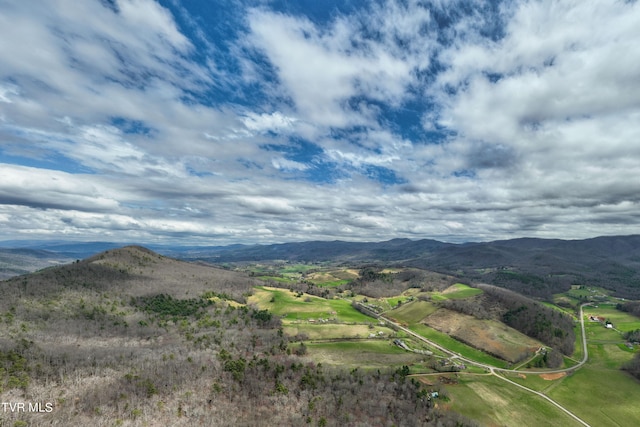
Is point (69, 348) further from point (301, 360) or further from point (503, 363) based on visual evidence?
point (503, 363)

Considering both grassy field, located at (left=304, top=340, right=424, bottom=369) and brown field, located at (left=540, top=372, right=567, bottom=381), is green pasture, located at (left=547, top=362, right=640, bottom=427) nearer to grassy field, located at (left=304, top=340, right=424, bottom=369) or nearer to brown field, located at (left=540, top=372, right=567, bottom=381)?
brown field, located at (left=540, top=372, right=567, bottom=381)

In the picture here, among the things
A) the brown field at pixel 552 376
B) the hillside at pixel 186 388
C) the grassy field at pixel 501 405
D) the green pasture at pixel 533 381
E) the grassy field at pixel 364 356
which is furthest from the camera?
the grassy field at pixel 364 356

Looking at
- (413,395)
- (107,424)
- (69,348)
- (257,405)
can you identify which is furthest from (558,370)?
(69,348)

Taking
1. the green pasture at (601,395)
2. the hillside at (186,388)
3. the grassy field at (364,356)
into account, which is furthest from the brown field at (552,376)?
the hillside at (186,388)

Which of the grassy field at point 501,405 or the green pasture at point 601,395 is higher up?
the grassy field at point 501,405

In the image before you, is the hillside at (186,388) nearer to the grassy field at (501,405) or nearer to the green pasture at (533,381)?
the grassy field at (501,405)

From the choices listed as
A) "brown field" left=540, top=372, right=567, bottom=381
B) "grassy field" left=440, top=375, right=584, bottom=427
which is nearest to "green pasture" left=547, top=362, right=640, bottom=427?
"brown field" left=540, top=372, right=567, bottom=381

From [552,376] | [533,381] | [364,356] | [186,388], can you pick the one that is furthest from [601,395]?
[186,388]

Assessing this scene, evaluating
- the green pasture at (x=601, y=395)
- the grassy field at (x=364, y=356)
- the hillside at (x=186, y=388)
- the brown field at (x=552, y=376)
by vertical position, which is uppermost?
the hillside at (x=186, y=388)

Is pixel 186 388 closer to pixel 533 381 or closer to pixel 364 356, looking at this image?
pixel 364 356
